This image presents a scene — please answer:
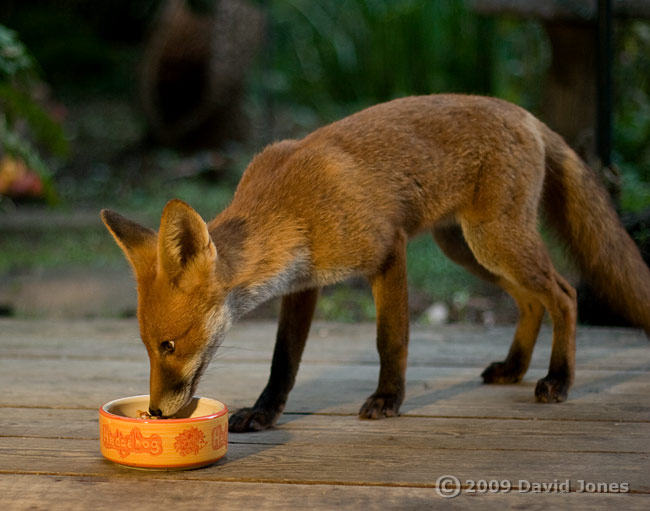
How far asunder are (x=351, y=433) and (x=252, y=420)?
0.35 metres

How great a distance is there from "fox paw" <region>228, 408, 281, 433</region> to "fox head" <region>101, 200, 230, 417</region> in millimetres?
383

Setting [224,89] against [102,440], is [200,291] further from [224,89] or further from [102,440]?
[224,89]

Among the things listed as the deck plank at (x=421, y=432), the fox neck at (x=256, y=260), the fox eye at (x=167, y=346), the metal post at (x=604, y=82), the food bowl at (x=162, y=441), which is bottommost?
the deck plank at (x=421, y=432)

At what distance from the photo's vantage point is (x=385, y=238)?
3.04 metres

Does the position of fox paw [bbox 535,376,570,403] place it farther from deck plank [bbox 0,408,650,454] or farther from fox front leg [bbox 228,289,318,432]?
fox front leg [bbox 228,289,318,432]

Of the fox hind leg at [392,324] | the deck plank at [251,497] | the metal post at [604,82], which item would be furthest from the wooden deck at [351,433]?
the metal post at [604,82]

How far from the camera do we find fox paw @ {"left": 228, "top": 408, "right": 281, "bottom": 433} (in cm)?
286

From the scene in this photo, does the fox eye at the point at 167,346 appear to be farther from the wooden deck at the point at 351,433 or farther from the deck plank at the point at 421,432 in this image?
the deck plank at the point at 421,432

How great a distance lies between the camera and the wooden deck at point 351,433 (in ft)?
7.19

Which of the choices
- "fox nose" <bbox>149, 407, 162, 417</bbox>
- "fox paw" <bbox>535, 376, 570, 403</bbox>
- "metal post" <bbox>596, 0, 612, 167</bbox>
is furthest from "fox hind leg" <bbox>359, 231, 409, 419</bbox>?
"metal post" <bbox>596, 0, 612, 167</bbox>

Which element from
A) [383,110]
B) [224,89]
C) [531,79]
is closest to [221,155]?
[224,89]

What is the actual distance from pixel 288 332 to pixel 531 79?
649 cm

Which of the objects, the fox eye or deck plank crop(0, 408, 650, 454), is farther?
deck plank crop(0, 408, 650, 454)

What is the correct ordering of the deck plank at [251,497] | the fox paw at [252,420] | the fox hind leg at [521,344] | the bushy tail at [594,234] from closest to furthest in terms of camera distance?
1. the deck plank at [251,497]
2. the fox paw at [252,420]
3. the bushy tail at [594,234]
4. the fox hind leg at [521,344]
